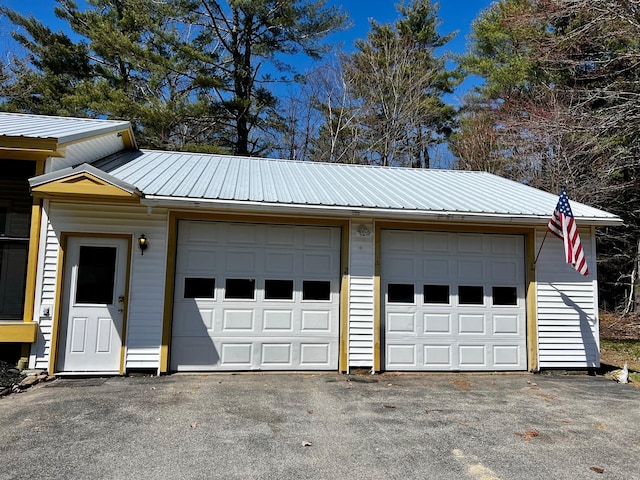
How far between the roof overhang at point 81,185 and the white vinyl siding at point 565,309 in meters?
6.88

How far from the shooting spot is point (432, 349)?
720cm

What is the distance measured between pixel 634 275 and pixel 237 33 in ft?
57.6

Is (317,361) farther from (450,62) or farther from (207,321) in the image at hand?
(450,62)

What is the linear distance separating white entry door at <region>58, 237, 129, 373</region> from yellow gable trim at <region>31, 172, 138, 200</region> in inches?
37.8

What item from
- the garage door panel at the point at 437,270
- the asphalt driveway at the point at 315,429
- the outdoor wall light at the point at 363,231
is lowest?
the asphalt driveway at the point at 315,429

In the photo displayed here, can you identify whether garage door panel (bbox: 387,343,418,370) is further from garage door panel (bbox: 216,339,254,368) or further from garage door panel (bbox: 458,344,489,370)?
garage door panel (bbox: 216,339,254,368)

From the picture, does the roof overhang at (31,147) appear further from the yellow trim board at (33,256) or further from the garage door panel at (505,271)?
the garage door panel at (505,271)

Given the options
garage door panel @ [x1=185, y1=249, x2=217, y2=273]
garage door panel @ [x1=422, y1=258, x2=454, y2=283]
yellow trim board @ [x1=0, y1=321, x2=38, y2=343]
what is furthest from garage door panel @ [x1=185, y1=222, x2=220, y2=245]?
garage door panel @ [x1=422, y1=258, x2=454, y2=283]

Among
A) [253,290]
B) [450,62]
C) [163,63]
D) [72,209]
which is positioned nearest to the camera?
[72,209]

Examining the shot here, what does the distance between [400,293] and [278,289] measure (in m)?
2.10

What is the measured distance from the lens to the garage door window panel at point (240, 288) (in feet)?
22.6

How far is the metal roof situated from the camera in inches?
265

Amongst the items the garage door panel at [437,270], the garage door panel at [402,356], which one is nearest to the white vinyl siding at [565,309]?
the garage door panel at [437,270]

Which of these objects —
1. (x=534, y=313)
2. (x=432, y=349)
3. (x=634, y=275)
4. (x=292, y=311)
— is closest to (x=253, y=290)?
(x=292, y=311)
